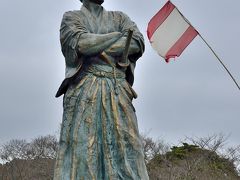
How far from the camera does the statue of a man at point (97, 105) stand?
25.2ft

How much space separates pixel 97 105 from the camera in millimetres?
7945

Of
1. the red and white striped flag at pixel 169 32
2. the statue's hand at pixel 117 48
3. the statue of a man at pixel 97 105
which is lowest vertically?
the statue of a man at pixel 97 105

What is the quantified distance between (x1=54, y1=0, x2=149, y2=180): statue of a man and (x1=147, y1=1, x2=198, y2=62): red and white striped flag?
146 centimetres

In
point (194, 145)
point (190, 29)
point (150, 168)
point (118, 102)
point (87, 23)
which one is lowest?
point (118, 102)

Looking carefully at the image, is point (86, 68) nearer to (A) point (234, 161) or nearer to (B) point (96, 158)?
(B) point (96, 158)

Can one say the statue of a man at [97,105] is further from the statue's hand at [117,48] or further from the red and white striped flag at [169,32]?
the red and white striped flag at [169,32]

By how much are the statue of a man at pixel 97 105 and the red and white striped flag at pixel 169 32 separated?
1.46 meters

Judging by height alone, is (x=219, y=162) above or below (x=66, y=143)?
above

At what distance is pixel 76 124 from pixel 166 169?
72.4ft

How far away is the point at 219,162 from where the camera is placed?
3170 cm

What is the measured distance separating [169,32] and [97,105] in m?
2.57

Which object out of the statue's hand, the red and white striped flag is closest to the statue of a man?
the statue's hand

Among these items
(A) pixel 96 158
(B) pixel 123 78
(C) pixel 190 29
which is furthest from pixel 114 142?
(C) pixel 190 29

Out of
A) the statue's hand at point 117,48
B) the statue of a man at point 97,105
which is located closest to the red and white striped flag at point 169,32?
the statue of a man at point 97,105
